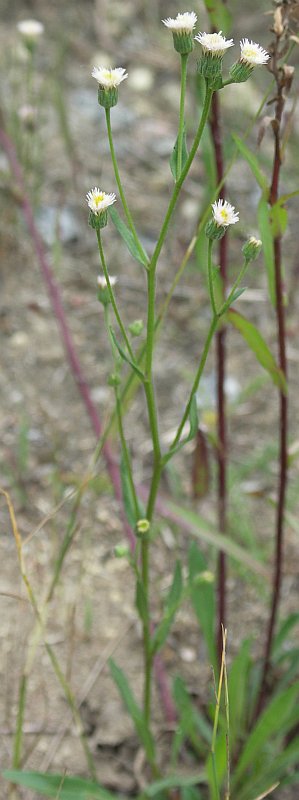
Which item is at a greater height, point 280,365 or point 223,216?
point 223,216

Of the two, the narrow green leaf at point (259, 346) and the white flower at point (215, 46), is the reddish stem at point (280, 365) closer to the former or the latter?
Answer: the narrow green leaf at point (259, 346)

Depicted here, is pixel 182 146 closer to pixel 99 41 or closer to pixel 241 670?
pixel 241 670

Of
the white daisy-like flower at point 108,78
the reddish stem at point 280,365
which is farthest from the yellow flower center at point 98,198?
the reddish stem at point 280,365

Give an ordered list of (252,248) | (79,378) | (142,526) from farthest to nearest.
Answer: (79,378), (142,526), (252,248)

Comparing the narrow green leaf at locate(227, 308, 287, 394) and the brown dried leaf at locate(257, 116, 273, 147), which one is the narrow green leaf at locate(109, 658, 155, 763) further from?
the brown dried leaf at locate(257, 116, 273, 147)

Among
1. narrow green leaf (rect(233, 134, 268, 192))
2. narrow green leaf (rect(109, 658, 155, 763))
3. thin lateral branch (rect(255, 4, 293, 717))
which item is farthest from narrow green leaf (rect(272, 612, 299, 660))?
narrow green leaf (rect(233, 134, 268, 192))

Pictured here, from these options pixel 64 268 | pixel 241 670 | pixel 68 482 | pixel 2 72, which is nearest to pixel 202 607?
pixel 241 670

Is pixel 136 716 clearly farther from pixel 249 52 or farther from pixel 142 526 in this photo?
A: pixel 249 52

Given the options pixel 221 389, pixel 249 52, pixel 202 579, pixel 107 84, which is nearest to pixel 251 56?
pixel 249 52
